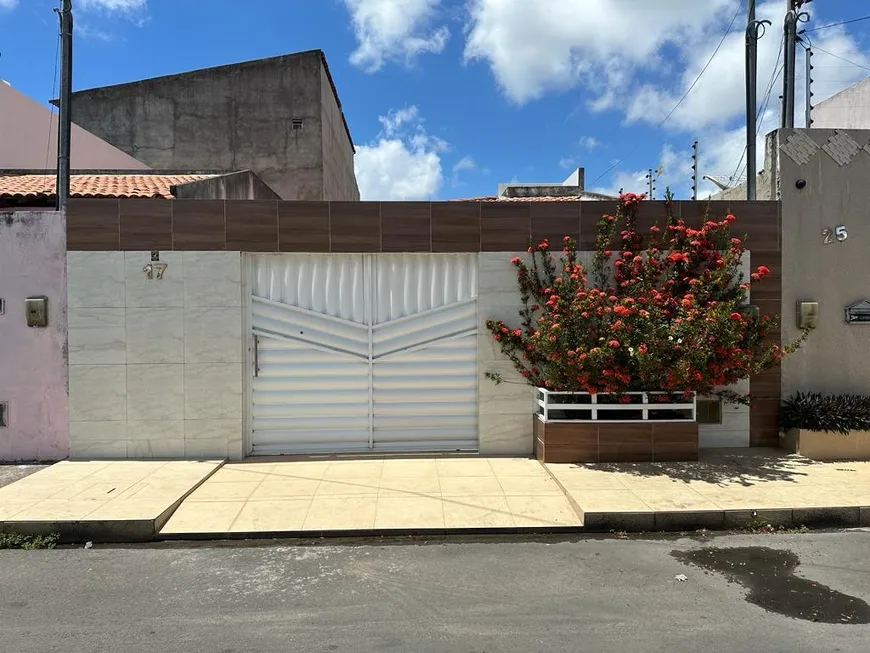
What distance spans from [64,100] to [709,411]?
31.2ft

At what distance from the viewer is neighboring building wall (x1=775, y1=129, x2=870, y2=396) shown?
25.0ft

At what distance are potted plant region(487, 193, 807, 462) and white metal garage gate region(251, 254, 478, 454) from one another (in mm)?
677

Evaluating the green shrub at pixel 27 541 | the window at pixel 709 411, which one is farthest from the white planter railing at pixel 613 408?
the green shrub at pixel 27 541

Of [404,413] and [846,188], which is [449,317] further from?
[846,188]

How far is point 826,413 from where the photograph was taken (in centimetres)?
719

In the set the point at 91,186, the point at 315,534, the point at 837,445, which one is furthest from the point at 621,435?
the point at 91,186

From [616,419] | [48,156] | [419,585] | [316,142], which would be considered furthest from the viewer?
[316,142]

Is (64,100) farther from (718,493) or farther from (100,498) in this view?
(718,493)

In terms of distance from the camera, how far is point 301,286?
7.39 metres

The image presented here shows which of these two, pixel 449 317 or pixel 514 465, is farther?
pixel 449 317

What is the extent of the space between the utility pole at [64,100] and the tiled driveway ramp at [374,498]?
4210 millimetres

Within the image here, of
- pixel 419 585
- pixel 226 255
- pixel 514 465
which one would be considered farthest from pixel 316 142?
pixel 419 585

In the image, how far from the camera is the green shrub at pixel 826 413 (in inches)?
279

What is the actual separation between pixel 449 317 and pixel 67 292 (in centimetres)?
489
